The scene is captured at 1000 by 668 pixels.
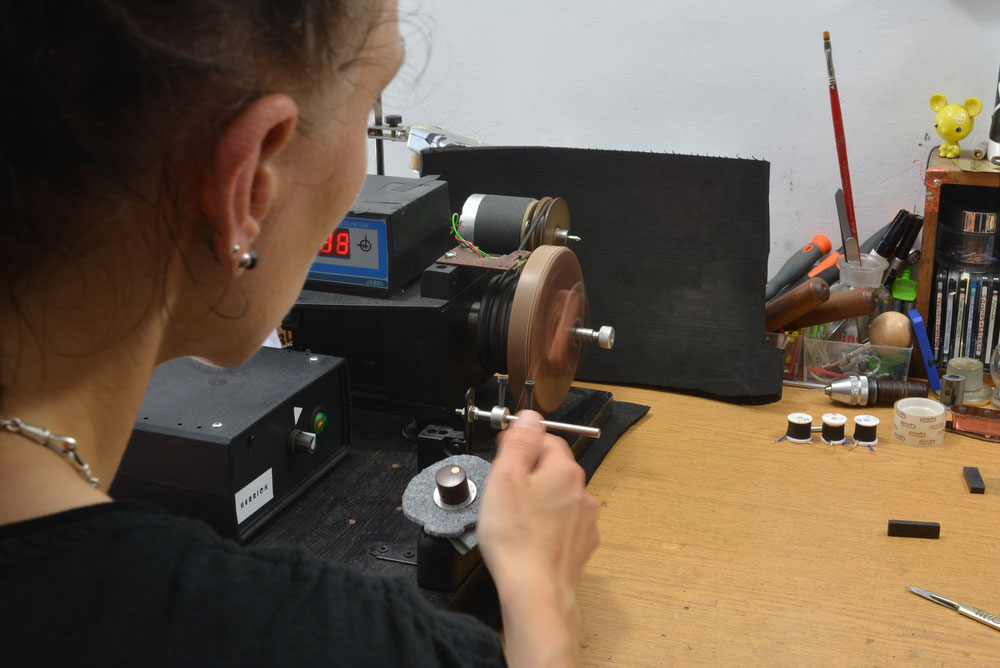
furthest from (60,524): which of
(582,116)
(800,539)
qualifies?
(582,116)

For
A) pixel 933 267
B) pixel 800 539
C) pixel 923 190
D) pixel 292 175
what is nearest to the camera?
pixel 292 175

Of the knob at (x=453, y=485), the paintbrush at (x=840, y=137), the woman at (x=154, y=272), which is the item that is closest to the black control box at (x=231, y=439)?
the knob at (x=453, y=485)

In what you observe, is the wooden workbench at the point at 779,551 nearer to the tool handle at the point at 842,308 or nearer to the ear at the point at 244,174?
the tool handle at the point at 842,308

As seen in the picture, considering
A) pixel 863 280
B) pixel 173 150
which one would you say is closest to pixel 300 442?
pixel 173 150

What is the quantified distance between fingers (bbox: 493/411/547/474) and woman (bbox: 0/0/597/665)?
289 millimetres

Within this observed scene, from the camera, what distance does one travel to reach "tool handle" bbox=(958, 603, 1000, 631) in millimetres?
980

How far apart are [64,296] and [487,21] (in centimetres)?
169

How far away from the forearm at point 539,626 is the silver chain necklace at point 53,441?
34cm

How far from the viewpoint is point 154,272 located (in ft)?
1.53

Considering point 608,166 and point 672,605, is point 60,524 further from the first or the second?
point 608,166

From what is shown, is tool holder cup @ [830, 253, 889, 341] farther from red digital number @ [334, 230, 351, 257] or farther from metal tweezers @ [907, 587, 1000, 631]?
red digital number @ [334, 230, 351, 257]

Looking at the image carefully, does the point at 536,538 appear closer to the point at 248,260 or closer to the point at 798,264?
the point at 248,260

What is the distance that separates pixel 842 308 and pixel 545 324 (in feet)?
2.13

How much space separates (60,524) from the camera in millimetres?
422
